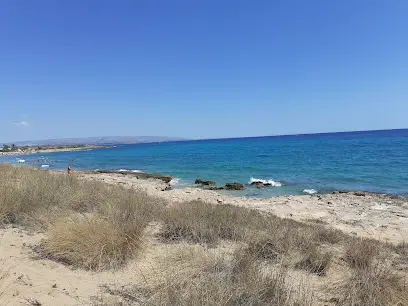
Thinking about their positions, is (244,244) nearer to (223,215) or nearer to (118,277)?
(223,215)

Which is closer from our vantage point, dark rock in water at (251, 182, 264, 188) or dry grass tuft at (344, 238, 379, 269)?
dry grass tuft at (344, 238, 379, 269)

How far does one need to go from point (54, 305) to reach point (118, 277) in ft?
3.46

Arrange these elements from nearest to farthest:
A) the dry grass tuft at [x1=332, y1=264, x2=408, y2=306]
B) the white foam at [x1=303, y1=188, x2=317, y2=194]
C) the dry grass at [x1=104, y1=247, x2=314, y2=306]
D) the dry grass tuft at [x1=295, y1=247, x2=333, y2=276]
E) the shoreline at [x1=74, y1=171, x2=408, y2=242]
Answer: the dry grass at [x1=104, y1=247, x2=314, y2=306], the dry grass tuft at [x1=332, y1=264, x2=408, y2=306], the dry grass tuft at [x1=295, y1=247, x2=333, y2=276], the shoreline at [x1=74, y1=171, x2=408, y2=242], the white foam at [x1=303, y1=188, x2=317, y2=194]

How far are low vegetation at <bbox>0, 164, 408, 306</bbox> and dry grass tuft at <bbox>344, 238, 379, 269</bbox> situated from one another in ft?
0.06

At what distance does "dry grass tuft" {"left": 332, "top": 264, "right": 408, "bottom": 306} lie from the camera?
3.89m

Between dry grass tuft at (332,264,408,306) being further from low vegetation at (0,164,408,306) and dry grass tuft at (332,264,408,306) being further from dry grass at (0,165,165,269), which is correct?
dry grass at (0,165,165,269)

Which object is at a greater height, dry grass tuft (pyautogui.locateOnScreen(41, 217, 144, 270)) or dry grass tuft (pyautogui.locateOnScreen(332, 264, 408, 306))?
dry grass tuft (pyautogui.locateOnScreen(41, 217, 144, 270))

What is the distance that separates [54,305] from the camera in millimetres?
3857

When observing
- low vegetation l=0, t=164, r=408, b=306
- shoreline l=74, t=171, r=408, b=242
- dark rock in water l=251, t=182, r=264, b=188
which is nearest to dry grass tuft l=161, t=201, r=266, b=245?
low vegetation l=0, t=164, r=408, b=306

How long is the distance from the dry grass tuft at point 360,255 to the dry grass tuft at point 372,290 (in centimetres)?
82

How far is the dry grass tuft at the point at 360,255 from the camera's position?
5.67 metres

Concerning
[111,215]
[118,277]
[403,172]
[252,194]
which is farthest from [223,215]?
[403,172]

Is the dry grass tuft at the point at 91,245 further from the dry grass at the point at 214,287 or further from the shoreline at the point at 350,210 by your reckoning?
the shoreline at the point at 350,210

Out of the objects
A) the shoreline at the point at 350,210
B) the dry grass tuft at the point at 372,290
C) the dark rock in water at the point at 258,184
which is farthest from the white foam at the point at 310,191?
the dry grass tuft at the point at 372,290
